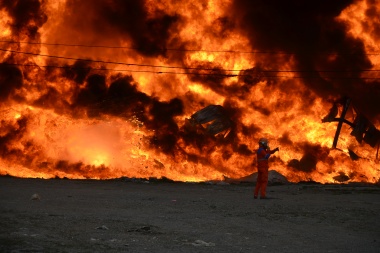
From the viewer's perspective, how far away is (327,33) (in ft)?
90.6

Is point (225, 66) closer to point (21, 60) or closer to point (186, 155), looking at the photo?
point (186, 155)

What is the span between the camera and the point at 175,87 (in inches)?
1004

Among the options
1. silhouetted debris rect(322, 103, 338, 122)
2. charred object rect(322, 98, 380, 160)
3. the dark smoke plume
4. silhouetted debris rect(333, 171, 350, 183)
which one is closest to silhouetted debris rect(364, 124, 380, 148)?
charred object rect(322, 98, 380, 160)

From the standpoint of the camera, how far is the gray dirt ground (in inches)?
284

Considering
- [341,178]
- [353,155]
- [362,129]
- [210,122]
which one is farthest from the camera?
[362,129]

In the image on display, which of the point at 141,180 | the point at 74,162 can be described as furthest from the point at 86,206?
the point at 74,162

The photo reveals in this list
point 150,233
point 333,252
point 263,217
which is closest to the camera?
point 333,252

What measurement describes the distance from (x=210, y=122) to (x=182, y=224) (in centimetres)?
1569

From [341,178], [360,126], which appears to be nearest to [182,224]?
[341,178]

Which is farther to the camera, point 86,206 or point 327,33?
point 327,33

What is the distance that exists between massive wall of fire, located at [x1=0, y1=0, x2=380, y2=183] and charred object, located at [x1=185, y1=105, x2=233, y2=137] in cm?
27

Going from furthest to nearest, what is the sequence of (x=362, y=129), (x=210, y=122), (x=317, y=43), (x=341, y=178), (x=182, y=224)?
(x=317, y=43) → (x=362, y=129) → (x=210, y=122) → (x=341, y=178) → (x=182, y=224)

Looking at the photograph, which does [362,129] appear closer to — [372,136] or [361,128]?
[361,128]

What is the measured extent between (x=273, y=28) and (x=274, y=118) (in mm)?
5128
